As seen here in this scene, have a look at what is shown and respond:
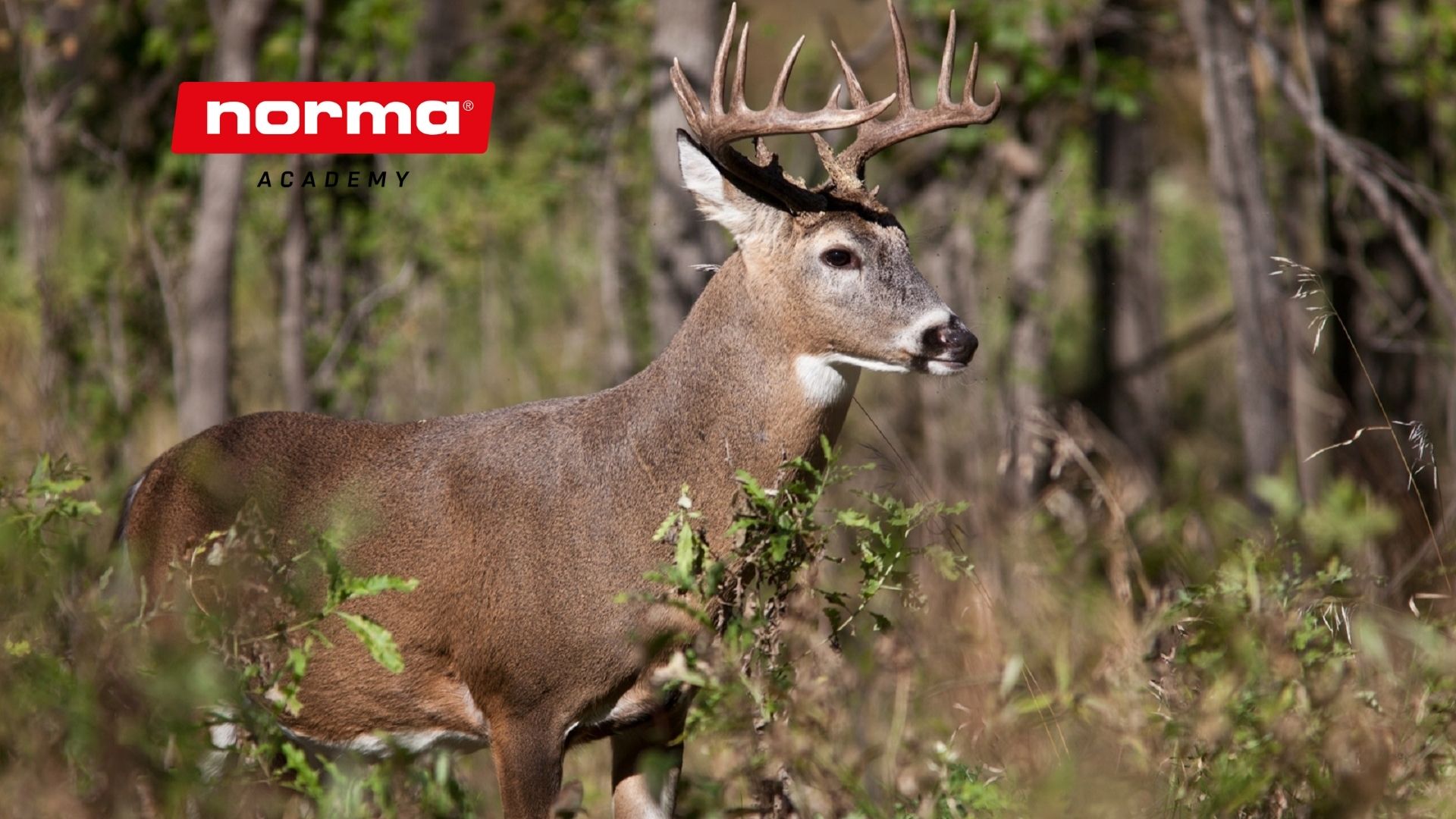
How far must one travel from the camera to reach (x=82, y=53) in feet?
29.8

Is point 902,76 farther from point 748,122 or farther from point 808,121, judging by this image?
point 748,122

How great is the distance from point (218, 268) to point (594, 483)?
3080mm

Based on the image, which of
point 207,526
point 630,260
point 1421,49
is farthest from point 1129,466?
point 207,526

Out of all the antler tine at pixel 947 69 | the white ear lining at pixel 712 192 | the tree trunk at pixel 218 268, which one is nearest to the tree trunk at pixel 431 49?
the tree trunk at pixel 218 268

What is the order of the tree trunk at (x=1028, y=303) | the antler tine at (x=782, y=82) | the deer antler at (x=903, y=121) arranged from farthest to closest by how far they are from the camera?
the tree trunk at (x=1028, y=303)
the deer antler at (x=903, y=121)
the antler tine at (x=782, y=82)

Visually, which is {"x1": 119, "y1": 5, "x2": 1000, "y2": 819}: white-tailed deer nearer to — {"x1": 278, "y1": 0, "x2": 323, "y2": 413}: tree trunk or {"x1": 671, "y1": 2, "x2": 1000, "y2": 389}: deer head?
{"x1": 671, "y1": 2, "x2": 1000, "y2": 389}: deer head

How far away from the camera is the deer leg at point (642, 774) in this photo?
507cm

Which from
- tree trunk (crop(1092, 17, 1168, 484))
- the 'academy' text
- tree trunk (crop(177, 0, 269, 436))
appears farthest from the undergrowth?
tree trunk (crop(1092, 17, 1168, 484))

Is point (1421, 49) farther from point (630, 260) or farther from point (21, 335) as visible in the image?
point (21, 335)

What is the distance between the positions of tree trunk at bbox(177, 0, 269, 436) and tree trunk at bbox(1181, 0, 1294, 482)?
427 centimetres

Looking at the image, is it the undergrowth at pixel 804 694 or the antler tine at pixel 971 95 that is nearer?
the undergrowth at pixel 804 694

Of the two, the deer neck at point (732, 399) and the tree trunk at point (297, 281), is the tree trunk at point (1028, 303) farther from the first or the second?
the deer neck at point (732, 399)

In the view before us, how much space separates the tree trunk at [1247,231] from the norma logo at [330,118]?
3.69 meters

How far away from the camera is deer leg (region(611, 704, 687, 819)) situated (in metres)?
5.07
